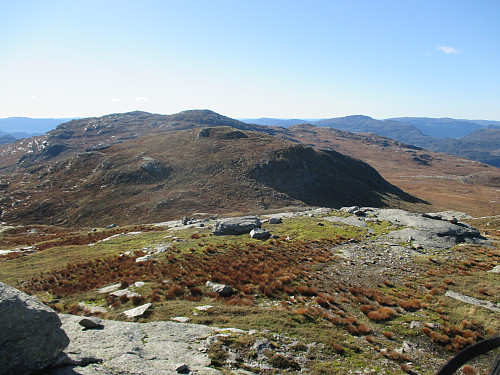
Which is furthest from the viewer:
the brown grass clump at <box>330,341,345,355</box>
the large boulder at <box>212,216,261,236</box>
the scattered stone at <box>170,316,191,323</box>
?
the large boulder at <box>212,216,261,236</box>

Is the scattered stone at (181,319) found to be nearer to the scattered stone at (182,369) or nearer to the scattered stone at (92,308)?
the scattered stone at (182,369)

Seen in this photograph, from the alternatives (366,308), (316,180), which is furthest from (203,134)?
(366,308)

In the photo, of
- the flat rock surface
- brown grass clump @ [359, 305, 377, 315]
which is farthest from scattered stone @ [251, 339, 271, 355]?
brown grass clump @ [359, 305, 377, 315]

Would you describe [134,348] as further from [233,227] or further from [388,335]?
[233,227]

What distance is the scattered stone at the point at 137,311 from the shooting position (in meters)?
14.4

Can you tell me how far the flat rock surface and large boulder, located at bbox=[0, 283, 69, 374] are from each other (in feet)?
1.91

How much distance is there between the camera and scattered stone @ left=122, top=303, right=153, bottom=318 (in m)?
14.4

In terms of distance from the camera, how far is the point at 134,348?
420 inches

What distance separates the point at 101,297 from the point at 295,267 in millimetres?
15697

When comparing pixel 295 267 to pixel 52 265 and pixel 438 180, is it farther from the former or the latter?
pixel 438 180

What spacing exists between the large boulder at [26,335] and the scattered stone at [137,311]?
263 inches

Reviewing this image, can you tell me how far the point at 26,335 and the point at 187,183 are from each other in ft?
260

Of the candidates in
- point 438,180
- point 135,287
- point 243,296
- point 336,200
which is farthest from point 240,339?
point 438,180

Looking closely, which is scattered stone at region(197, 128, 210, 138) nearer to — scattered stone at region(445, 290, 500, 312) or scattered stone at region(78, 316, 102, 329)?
scattered stone at region(445, 290, 500, 312)
